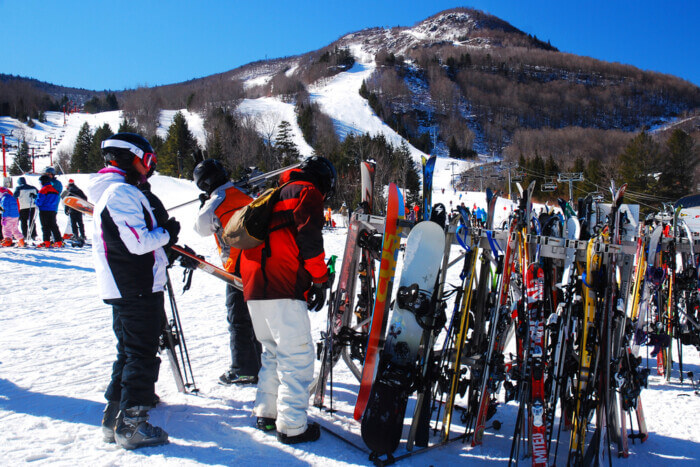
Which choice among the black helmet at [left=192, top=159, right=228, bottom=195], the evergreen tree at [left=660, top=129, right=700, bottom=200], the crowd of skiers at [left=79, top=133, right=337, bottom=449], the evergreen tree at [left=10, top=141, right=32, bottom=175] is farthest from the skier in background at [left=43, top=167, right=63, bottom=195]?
the evergreen tree at [left=660, top=129, right=700, bottom=200]

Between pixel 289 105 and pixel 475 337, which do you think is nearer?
pixel 475 337

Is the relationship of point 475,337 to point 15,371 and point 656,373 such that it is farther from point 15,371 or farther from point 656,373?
point 15,371

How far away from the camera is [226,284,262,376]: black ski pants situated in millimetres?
3570

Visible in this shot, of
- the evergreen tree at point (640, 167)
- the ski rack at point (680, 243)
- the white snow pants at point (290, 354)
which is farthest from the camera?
the evergreen tree at point (640, 167)

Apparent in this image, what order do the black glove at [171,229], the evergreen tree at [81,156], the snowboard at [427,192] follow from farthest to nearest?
the evergreen tree at [81,156], the snowboard at [427,192], the black glove at [171,229]

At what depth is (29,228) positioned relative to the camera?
467 inches

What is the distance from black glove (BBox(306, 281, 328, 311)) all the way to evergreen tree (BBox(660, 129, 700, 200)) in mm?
51536

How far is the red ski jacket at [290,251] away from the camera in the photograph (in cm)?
262

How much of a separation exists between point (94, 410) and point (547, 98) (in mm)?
149806

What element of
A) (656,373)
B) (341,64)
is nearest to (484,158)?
(341,64)

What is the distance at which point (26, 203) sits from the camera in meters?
11.4

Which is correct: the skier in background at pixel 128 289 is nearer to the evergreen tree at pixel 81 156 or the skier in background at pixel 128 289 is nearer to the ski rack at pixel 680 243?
the ski rack at pixel 680 243

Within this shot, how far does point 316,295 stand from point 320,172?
2.77 feet

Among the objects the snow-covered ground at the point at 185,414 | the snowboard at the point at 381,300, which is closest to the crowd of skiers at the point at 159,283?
the snow-covered ground at the point at 185,414
